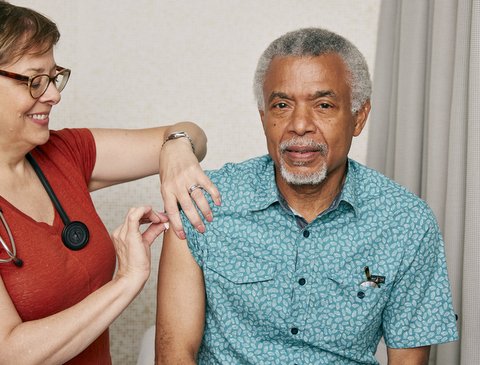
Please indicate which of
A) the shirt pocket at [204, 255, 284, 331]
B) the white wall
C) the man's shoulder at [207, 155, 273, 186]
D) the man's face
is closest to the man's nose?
the man's face

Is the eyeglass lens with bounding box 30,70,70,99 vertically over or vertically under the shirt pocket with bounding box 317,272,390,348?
over

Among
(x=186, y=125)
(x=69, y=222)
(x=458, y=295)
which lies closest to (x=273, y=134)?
(x=186, y=125)

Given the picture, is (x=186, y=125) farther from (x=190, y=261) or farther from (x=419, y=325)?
(x=419, y=325)

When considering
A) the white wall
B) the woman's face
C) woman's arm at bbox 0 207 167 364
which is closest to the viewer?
woman's arm at bbox 0 207 167 364

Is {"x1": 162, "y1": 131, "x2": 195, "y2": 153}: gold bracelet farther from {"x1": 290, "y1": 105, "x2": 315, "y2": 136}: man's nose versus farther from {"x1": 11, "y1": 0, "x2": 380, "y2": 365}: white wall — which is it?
{"x1": 11, "y1": 0, "x2": 380, "y2": 365}: white wall

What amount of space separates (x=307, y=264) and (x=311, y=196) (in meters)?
0.19

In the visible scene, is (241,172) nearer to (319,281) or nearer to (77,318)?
(319,281)

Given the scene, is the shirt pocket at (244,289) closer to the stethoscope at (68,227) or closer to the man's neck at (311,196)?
the man's neck at (311,196)

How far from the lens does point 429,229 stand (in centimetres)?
173

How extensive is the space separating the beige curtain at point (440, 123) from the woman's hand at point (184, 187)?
937 mm

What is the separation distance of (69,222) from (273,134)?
0.57 meters

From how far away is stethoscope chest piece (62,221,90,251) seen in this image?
5.25ft

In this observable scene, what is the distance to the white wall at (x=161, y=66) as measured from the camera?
289 centimetres

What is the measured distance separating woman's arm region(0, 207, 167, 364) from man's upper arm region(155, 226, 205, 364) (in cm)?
18
